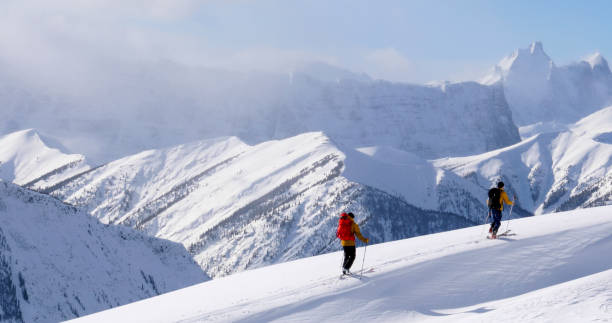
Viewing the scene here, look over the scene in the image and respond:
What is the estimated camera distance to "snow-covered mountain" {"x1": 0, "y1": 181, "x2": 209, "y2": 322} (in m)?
88.8

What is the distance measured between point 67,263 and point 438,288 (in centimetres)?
8726

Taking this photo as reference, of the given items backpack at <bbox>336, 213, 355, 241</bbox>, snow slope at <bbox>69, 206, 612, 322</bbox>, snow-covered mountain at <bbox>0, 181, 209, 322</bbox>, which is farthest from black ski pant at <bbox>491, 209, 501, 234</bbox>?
snow-covered mountain at <bbox>0, 181, 209, 322</bbox>

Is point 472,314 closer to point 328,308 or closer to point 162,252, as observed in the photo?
point 328,308

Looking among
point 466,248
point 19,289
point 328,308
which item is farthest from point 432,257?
point 19,289

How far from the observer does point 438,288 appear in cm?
2838

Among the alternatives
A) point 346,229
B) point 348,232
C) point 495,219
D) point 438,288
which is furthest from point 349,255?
point 495,219

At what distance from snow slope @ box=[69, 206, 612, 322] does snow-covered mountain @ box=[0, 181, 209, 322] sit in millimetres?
64352

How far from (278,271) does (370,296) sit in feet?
32.0

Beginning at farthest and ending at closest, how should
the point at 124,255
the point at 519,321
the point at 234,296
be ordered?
the point at 124,255 → the point at 234,296 → the point at 519,321

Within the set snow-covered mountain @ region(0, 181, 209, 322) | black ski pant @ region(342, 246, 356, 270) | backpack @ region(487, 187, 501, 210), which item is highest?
backpack @ region(487, 187, 501, 210)

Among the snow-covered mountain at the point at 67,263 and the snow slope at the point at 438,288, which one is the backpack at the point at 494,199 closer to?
the snow slope at the point at 438,288

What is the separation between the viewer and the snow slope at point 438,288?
948 inches

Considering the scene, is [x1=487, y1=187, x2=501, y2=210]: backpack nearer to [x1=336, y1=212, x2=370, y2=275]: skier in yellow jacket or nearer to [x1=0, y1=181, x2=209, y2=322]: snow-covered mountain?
[x1=336, y1=212, x2=370, y2=275]: skier in yellow jacket

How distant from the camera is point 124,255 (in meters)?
115
